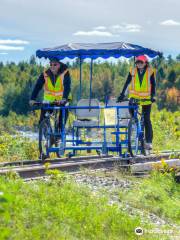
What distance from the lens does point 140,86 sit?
42.2 feet

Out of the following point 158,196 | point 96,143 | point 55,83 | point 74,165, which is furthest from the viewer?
point 96,143

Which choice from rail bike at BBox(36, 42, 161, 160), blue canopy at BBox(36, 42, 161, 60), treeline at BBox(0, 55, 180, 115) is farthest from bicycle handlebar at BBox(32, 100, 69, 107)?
treeline at BBox(0, 55, 180, 115)

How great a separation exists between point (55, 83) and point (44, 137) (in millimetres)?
1193

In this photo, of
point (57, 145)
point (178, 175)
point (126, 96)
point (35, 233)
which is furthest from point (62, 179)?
point (126, 96)

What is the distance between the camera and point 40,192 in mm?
7676

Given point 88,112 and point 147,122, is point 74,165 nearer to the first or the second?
point 88,112

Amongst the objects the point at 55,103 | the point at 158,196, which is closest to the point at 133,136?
the point at 55,103

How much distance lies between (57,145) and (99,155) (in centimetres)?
119

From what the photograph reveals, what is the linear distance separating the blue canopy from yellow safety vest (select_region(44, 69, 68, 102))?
479mm

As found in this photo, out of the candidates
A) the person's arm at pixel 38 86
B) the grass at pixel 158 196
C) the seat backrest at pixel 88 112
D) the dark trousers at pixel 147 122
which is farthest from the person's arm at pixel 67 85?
the grass at pixel 158 196

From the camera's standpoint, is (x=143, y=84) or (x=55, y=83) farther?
(x=143, y=84)

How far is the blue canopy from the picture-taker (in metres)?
12.7

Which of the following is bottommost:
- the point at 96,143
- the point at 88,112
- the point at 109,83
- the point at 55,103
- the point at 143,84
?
the point at 109,83

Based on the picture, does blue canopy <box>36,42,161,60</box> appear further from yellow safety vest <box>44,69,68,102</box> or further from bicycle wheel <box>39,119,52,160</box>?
bicycle wheel <box>39,119,52,160</box>
